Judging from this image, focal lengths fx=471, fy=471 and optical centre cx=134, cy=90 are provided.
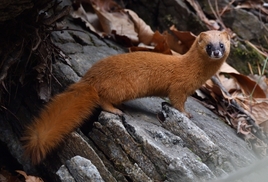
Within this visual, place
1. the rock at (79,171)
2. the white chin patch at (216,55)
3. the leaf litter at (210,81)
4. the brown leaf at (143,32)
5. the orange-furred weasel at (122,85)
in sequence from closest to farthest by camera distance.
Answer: the rock at (79,171) → the orange-furred weasel at (122,85) → the white chin patch at (216,55) → the leaf litter at (210,81) → the brown leaf at (143,32)

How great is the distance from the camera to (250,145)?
142 inches

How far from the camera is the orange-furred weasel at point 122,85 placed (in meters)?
3.09

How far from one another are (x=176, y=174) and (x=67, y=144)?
82 centimetres

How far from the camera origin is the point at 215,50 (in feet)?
11.5

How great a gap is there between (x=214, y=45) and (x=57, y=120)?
51.3 inches

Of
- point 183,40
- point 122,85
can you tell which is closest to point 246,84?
point 183,40

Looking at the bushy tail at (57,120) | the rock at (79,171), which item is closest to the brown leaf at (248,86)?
the bushy tail at (57,120)

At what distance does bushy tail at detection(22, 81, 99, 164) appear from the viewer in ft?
10.0

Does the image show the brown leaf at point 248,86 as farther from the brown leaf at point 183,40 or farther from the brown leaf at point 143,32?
the brown leaf at point 143,32

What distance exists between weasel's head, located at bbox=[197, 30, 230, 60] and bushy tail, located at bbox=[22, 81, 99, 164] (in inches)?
36.3

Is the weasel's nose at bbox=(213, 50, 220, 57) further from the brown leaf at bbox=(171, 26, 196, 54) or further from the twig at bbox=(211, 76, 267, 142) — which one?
the brown leaf at bbox=(171, 26, 196, 54)

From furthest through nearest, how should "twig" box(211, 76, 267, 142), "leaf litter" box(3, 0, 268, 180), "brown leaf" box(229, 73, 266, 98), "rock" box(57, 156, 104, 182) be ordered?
"brown leaf" box(229, 73, 266, 98), "leaf litter" box(3, 0, 268, 180), "twig" box(211, 76, 267, 142), "rock" box(57, 156, 104, 182)

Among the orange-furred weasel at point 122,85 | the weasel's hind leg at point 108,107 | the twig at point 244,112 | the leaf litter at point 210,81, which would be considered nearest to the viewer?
the orange-furred weasel at point 122,85

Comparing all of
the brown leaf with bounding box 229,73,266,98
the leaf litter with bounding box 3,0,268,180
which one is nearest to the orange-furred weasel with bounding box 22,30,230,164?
the leaf litter with bounding box 3,0,268,180
